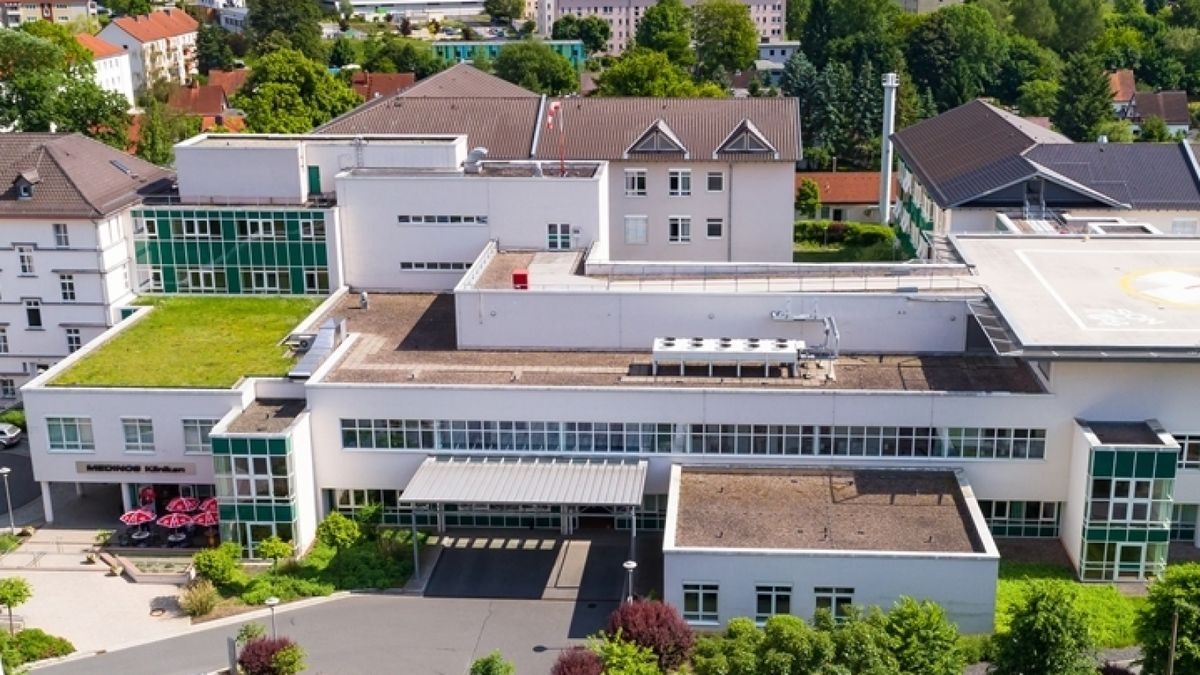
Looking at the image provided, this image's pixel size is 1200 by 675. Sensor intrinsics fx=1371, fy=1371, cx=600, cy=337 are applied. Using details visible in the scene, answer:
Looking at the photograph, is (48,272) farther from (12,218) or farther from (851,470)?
(851,470)

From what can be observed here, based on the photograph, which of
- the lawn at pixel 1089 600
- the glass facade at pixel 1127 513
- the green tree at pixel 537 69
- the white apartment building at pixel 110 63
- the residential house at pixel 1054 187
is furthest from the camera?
the green tree at pixel 537 69

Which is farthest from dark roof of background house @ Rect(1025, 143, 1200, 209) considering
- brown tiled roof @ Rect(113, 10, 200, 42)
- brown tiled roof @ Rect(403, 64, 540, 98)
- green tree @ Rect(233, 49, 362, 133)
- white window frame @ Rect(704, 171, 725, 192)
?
brown tiled roof @ Rect(113, 10, 200, 42)

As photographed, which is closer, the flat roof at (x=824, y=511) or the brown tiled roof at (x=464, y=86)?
the flat roof at (x=824, y=511)

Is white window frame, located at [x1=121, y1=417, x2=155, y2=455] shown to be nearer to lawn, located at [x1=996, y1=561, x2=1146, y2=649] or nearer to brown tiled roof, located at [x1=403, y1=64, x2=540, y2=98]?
lawn, located at [x1=996, y1=561, x2=1146, y2=649]

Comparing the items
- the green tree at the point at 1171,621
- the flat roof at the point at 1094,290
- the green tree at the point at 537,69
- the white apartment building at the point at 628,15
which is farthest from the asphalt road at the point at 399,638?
the white apartment building at the point at 628,15

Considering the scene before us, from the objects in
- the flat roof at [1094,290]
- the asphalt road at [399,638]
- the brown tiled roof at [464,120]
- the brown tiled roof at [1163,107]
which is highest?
the brown tiled roof at [464,120]

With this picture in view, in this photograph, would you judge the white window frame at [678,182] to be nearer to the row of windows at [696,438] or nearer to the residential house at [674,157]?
the residential house at [674,157]
